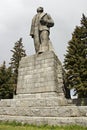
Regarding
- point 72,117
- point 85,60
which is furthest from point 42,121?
point 85,60

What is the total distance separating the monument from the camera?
962cm

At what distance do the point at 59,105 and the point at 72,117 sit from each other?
3.81ft

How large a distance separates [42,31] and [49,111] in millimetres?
5008

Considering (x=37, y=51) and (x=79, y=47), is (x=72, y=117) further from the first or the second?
(x=79, y=47)

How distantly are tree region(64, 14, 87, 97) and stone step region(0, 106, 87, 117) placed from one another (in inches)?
527

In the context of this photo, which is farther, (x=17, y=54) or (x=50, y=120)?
(x=17, y=54)

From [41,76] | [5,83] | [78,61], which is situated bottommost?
[41,76]

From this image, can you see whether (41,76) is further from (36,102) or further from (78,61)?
(78,61)

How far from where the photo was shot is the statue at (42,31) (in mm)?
13097

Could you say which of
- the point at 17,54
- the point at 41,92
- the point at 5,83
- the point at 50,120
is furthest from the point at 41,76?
the point at 17,54

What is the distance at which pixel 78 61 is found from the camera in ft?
86.3

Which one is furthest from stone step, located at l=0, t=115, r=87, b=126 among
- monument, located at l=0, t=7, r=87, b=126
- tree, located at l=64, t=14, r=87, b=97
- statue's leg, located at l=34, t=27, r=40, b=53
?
tree, located at l=64, t=14, r=87, b=97

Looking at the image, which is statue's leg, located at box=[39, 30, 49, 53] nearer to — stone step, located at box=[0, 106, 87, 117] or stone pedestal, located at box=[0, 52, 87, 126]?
stone pedestal, located at box=[0, 52, 87, 126]

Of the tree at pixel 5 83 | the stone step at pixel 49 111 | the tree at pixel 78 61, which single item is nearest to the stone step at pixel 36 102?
the stone step at pixel 49 111
